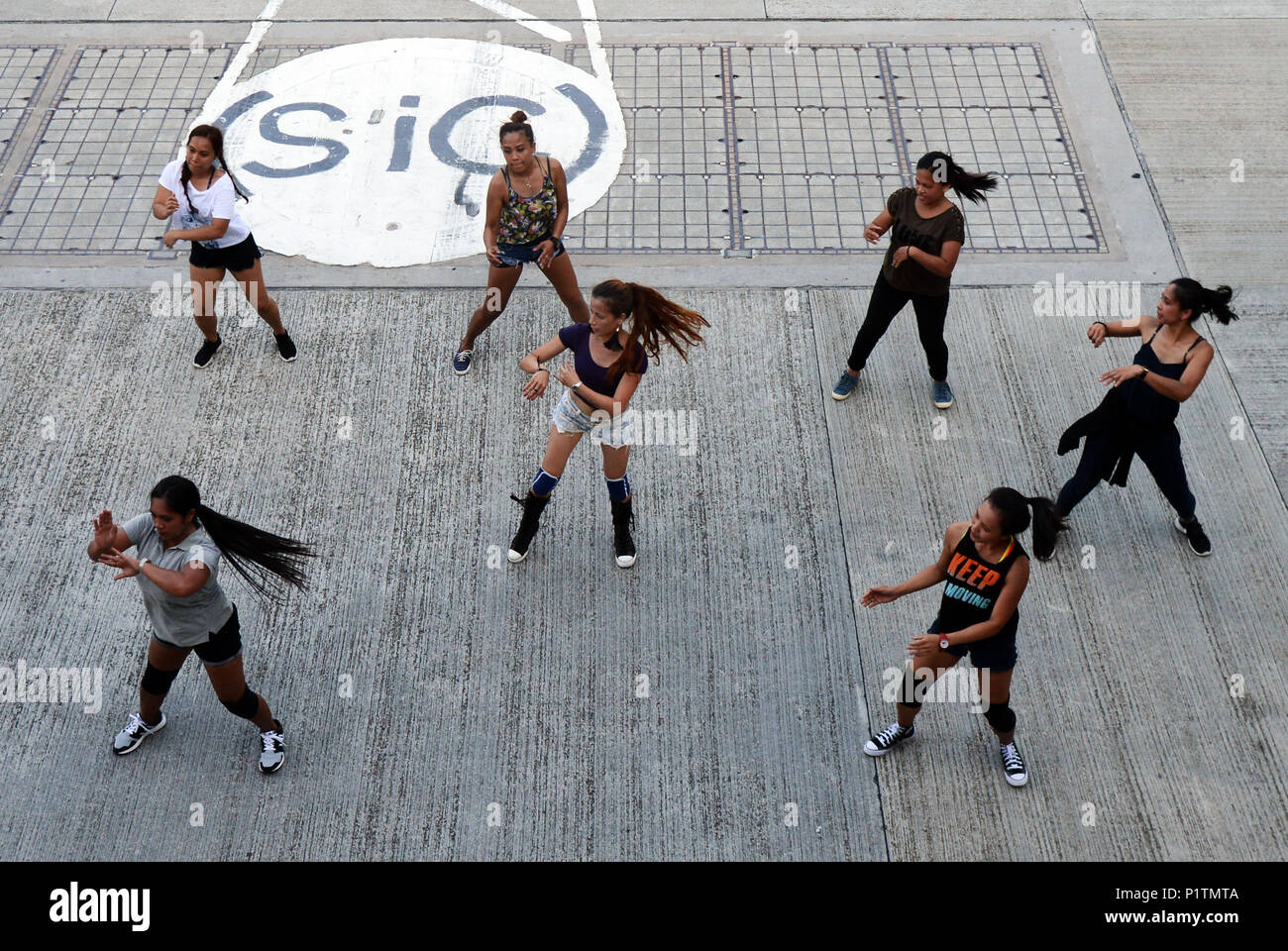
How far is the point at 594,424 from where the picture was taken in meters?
6.07

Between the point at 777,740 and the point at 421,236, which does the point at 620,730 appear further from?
the point at 421,236

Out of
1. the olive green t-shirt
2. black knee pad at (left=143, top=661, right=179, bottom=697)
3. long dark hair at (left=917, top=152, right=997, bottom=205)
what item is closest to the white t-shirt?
black knee pad at (left=143, top=661, right=179, bottom=697)

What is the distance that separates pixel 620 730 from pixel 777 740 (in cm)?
78

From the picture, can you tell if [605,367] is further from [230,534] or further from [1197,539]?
[1197,539]

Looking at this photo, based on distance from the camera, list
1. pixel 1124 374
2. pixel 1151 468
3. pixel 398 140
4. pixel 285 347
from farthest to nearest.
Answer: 1. pixel 398 140
2. pixel 285 347
3. pixel 1151 468
4. pixel 1124 374

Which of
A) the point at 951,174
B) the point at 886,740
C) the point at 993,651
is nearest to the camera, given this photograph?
the point at 993,651

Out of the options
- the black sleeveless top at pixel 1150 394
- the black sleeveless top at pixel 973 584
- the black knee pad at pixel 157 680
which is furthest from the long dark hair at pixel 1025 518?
the black knee pad at pixel 157 680

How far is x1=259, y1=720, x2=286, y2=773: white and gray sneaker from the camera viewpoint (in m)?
5.66

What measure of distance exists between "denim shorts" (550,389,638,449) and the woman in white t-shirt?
2397mm

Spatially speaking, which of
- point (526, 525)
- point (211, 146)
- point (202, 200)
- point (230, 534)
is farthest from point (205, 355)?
point (230, 534)

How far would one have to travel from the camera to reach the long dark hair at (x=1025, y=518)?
15.8 feet

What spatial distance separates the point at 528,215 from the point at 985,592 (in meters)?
3.61

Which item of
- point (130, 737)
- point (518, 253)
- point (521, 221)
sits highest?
point (521, 221)

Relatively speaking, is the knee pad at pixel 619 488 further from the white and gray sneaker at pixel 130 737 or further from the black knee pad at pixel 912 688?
the white and gray sneaker at pixel 130 737
